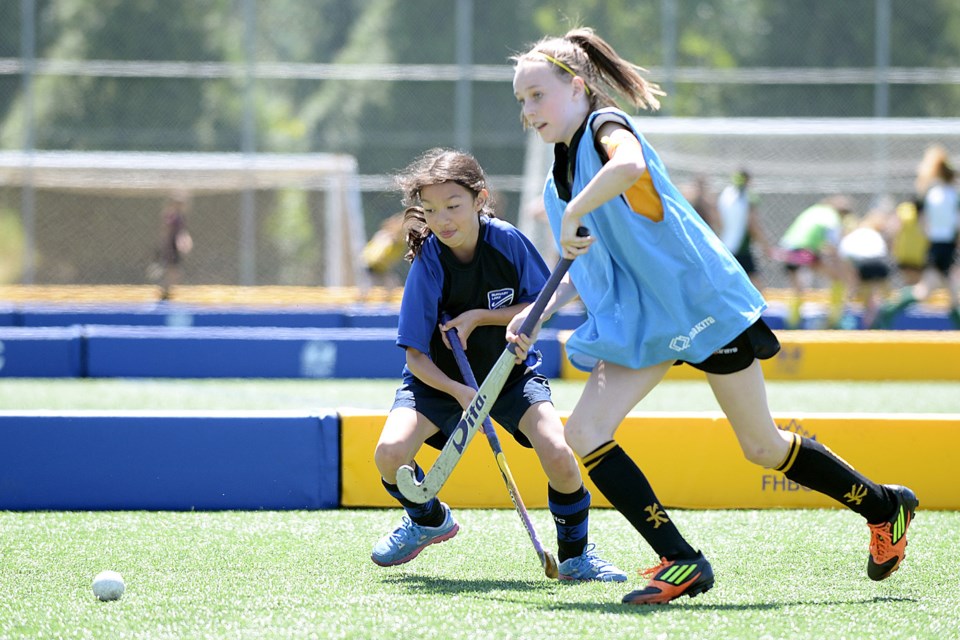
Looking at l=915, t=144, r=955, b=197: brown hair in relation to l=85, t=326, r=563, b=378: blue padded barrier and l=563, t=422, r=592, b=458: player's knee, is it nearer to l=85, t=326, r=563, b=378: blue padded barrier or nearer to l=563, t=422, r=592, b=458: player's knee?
l=85, t=326, r=563, b=378: blue padded barrier

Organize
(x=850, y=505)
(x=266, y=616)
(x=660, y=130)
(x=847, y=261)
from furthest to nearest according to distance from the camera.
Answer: (x=660, y=130) → (x=847, y=261) → (x=850, y=505) → (x=266, y=616)

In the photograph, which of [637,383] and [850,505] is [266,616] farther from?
[850,505]

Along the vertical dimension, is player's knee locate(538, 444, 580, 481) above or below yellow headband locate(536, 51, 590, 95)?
below

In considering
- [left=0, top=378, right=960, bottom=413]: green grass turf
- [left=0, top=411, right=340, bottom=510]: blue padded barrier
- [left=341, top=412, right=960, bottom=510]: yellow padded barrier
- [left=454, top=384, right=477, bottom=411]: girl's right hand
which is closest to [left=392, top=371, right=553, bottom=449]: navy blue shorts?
[left=454, top=384, right=477, bottom=411]: girl's right hand

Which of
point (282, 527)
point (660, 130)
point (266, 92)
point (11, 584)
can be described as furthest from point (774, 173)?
point (11, 584)

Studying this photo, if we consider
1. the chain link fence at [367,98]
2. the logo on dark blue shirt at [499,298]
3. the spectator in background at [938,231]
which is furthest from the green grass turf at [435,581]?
the chain link fence at [367,98]

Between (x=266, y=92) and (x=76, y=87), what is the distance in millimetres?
4336

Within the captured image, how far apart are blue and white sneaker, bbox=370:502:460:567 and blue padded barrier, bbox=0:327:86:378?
6.42m

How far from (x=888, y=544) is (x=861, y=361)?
6.18 meters

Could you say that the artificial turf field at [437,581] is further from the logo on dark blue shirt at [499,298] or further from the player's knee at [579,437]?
the logo on dark blue shirt at [499,298]

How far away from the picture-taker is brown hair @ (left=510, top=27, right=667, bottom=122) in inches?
143

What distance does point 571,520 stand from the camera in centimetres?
396

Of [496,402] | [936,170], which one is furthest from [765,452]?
[936,170]

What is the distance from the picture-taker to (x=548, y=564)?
3.90 meters
